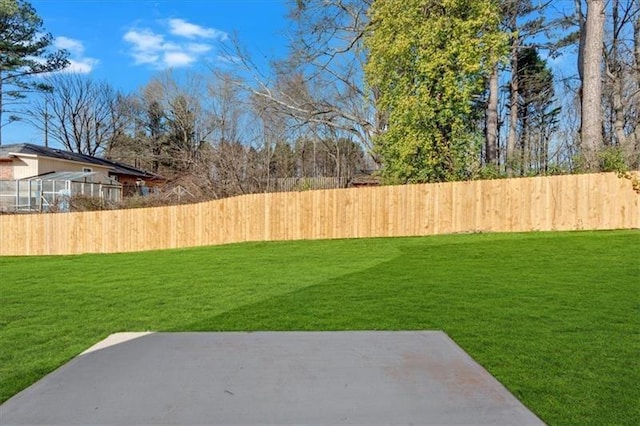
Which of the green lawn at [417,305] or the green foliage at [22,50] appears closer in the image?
the green lawn at [417,305]

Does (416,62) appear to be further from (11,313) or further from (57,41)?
(57,41)

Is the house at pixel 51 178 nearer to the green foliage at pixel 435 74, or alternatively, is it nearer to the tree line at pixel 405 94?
the tree line at pixel 405 94

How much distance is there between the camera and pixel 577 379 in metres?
2.38

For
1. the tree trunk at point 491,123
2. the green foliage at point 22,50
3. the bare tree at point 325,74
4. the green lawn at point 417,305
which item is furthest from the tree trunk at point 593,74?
the green foliage at point 22,50

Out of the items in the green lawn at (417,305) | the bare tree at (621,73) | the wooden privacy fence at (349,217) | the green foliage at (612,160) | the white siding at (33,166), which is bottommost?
the green lawn at (417,305)

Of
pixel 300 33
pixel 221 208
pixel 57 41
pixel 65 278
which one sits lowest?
pixel 65 278

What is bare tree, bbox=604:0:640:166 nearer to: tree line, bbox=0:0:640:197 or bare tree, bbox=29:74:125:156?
tree line, bbox=0:0:640:197

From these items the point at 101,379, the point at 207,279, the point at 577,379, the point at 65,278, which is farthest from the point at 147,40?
the point at 577,379

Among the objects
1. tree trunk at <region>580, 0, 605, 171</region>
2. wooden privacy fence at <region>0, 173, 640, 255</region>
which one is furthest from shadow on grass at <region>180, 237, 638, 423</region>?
tree trunk at <region>580, 0, 605, 171</region>

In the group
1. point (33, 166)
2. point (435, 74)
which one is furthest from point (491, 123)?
point (33, 166)

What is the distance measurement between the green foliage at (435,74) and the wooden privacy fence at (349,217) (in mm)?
2236

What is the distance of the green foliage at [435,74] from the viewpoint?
11828 mm

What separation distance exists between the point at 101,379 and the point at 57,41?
25.6 meters

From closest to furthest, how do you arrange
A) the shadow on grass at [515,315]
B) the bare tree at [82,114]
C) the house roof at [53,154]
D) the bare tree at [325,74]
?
the shadow on grass at [515,315], the bare tree at [325,74], the house roof at [53,154], the bare tree at [82,114]
